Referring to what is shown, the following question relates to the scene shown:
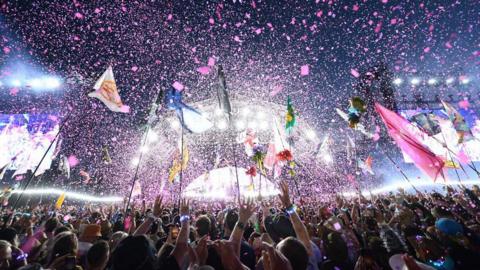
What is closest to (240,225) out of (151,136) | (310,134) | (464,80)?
(151,136)

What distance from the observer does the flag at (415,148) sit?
7738 millimetres

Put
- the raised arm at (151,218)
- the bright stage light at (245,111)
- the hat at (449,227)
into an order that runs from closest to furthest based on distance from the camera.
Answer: the hat at (449,227) → the raised arm at (151,218) → the bright stage light at (245,111)

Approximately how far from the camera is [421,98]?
2447 cm

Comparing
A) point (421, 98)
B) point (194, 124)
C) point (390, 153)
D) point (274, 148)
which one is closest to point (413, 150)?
point (274, 148)

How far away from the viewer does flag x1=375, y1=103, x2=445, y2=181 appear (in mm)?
7738

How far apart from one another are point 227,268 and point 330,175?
29.9m

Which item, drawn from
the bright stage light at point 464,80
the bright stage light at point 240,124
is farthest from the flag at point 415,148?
the bright stage light at point 464,80

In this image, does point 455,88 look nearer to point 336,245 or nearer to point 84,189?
point 336,245

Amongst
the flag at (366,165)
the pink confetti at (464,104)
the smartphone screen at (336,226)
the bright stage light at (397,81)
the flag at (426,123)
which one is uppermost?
the bright stage light at (397,81)

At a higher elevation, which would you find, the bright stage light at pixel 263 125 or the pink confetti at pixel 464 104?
the pink confetti at pixel 464 104

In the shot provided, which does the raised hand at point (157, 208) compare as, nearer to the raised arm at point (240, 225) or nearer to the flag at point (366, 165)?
the raised arm at point (240, 225)

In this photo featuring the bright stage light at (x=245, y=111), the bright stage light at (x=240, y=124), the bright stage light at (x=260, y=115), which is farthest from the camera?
the bright stage light at (x=240, y=124)

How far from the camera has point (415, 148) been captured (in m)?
8.06

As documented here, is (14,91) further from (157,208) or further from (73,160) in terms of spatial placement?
(157,208)
